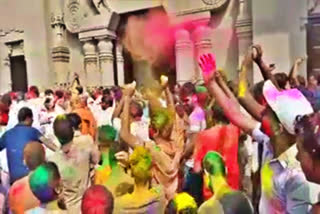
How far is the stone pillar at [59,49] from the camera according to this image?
13.5 metres

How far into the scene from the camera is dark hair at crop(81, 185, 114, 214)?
2.67 meters

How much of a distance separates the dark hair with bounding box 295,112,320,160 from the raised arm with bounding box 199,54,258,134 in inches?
44.1

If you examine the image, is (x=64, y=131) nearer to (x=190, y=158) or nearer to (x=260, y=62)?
(x=190, y=158)

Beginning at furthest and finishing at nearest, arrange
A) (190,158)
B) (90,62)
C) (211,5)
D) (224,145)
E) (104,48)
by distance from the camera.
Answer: (90,62) < (104,48) < (211,5) < (190,158) < (224,145)

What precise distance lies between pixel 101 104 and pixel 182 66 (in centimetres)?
411

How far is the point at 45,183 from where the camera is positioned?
274cm

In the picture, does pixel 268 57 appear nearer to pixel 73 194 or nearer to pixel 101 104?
pixel 101 104

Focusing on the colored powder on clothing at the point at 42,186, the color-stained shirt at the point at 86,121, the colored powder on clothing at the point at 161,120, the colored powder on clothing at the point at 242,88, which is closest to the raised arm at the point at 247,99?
the colored powder on clothing at the point at 242,88

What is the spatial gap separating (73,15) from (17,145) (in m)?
9.20

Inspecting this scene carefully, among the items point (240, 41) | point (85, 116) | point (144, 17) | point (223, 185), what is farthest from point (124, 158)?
point (144, 17)

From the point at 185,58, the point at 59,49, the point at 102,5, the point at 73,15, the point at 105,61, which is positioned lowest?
the point at 185,58

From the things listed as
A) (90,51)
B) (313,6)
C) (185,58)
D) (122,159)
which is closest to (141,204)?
(122,159)

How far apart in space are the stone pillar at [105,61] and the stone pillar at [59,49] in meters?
1.20

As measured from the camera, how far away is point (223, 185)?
105 inches
